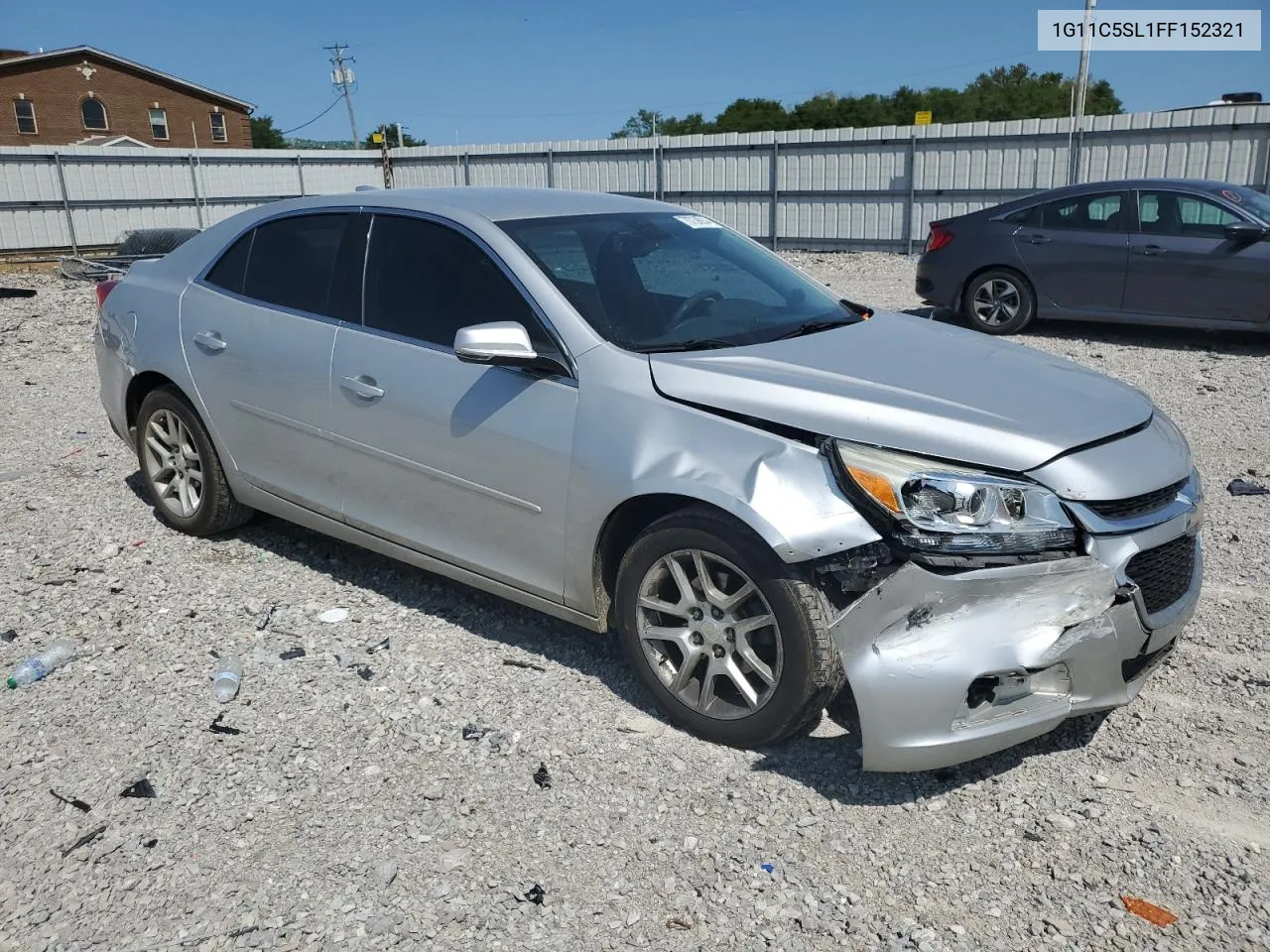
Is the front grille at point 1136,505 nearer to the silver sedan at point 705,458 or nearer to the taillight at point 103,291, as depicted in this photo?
the silver sedan at point 705,458

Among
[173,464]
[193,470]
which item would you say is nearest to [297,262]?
[193,470]

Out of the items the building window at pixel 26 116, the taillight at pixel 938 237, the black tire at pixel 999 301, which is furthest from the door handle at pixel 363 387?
the building window at pixel 26 116

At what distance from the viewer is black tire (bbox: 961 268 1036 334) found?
11047mm

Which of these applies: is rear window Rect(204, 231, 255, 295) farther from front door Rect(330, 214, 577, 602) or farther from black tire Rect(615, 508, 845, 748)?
black tire Rect(615, 508, 845, 748)

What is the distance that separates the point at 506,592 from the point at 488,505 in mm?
339

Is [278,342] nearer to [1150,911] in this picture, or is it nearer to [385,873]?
[385,873]

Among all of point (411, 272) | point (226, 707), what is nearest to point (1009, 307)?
point (411, 272)

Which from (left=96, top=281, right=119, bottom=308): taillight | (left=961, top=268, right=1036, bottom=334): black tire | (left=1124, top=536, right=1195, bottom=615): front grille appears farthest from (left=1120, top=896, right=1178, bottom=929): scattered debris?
Result: (left=961, top=268, right=1036, bottom=334): black tire

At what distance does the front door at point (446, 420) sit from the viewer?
3658 millimetres

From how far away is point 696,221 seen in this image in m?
4.71

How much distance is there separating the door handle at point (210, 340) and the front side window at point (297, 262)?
0.24 m

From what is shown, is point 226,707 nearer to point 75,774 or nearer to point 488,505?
point 75,774

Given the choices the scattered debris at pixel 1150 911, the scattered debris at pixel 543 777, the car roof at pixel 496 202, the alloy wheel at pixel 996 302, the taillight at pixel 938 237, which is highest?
the car roof at pixel 496 202

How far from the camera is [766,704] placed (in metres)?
3.23
